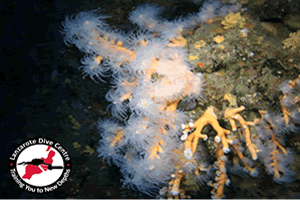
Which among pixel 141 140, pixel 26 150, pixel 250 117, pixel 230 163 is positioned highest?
pixel 26 150

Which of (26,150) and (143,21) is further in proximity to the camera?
(26,150)

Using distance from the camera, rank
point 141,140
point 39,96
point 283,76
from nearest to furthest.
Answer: point 283,76
point 141,140
point 39,96

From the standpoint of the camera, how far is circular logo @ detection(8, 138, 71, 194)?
68.4 inches

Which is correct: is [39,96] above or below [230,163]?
above

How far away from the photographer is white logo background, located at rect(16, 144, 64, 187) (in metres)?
1.75

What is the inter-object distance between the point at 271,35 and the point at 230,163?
129 cm

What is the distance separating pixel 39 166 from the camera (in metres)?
1.72

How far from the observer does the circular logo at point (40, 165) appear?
68.4 inches

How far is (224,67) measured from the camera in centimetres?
156

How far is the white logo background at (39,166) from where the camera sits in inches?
68.8

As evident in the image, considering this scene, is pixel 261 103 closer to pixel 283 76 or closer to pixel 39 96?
pixel 283 76

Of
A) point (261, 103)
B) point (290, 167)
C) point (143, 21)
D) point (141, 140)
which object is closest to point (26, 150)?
point (141, 140)

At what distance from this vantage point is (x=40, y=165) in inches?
67.8

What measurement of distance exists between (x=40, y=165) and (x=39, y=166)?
0.01 m
